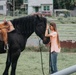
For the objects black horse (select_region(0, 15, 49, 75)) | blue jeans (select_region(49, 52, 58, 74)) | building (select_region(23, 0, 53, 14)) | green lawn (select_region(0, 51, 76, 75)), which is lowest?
building (select_region(23, 0, 53, 14))

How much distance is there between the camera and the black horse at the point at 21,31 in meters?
5.82

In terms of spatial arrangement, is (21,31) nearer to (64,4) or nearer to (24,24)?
(24,24)

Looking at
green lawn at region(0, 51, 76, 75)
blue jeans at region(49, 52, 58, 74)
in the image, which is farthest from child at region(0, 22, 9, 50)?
green lawn at region(0, 51, 76, 75)

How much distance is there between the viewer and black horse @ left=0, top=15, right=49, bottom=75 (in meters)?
5.82

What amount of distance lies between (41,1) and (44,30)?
213 ft

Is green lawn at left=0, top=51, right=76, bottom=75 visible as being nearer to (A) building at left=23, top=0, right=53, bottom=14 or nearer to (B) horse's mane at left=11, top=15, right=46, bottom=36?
(B) horse's mane at left=11, top=15, right=46, bottom=36

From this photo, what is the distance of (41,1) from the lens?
70438 millimetres

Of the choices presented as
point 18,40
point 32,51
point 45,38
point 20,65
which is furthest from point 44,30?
point 32,51

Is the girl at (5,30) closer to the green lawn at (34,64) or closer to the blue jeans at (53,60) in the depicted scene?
the blue jeans at (53,60)

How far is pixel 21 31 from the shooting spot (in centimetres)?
592

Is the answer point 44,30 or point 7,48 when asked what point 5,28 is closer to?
point 7,48

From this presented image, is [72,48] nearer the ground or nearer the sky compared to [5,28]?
nearer the ground

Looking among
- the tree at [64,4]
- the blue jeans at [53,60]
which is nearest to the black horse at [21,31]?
the blue jeans at [53,60]

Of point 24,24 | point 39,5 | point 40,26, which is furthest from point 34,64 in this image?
point 39,5
